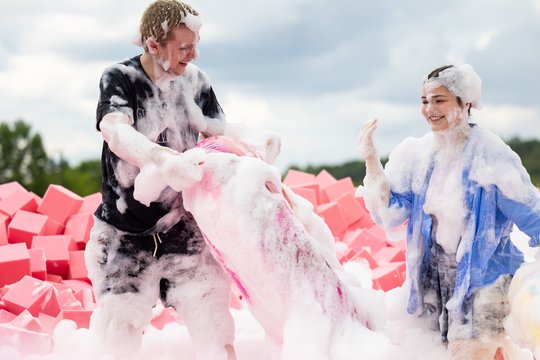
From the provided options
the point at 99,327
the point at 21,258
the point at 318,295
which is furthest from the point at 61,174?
the point at 318,295

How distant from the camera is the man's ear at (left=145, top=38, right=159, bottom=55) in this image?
6.79 feet

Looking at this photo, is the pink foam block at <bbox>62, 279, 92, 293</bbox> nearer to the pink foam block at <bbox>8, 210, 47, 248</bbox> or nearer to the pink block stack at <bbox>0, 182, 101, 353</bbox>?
the pink block stack at <bbox>0, 182, 101, 353</bbox>

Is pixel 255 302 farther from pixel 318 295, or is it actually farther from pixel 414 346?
pixel 414 346

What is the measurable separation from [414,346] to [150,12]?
1.12 m

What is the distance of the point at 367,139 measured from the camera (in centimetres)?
212

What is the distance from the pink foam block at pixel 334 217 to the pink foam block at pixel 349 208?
2.8 inches

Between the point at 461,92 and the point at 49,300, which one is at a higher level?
the point at 461,92

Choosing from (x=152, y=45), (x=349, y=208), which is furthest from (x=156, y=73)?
(x=349, y=208)

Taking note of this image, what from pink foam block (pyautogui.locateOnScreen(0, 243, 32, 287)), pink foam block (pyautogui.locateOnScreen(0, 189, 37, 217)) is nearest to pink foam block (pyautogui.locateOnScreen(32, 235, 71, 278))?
pink foam block (pyautogui.locateOnScreen(0, 243, 32, 287))

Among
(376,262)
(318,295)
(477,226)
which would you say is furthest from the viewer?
(376,262)

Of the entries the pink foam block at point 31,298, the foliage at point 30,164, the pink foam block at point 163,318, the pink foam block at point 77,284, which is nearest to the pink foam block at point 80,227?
the pink foam block at point 77,284

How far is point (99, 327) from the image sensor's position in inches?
85.2

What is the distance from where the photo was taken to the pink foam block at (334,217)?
3.37 m

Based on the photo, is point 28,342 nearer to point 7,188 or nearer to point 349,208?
point 7,188
